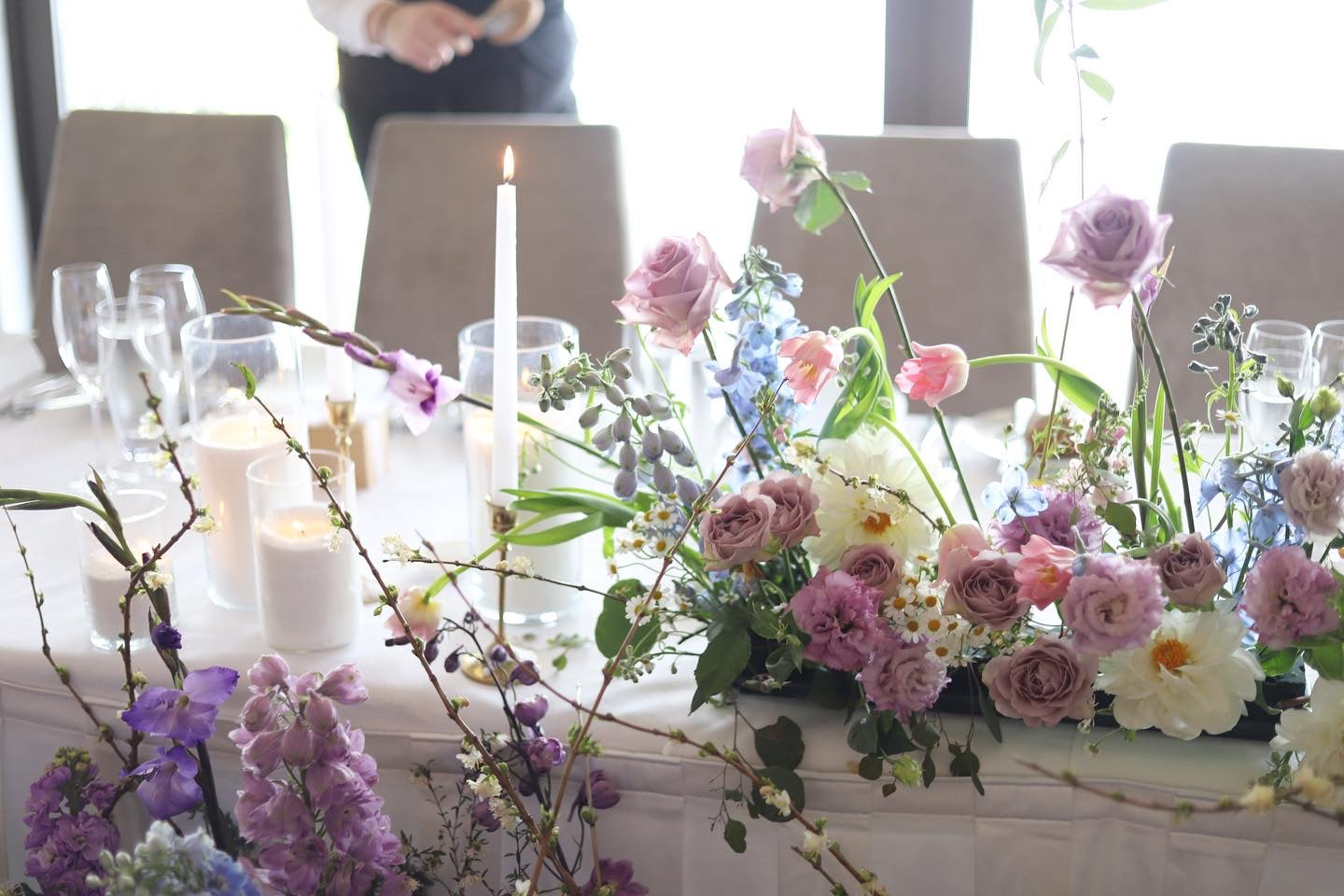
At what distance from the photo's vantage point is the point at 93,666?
0.92 metres

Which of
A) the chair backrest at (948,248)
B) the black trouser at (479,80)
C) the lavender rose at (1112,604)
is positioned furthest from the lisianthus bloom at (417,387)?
the black trouser at (479,80)

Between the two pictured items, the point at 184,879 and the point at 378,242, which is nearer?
the point at 184,879

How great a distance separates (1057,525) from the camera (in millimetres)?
734

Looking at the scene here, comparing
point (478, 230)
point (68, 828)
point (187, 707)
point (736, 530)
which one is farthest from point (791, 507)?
point (478, 230)

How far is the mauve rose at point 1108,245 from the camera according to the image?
2.12 ft

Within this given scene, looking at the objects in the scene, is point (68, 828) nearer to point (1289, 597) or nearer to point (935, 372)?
point (935, 372)

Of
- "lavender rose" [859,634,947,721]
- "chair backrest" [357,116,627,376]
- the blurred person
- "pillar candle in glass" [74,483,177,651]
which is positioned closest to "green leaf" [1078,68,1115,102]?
"lavender rose" [859,634,947,721]

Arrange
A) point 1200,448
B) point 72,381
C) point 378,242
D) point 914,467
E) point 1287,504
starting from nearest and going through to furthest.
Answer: point 1287,504 → point 914,467 → point 1200,448 → point 72,381 → point 378,242

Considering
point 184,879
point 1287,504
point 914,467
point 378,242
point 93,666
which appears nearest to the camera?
point 184,879

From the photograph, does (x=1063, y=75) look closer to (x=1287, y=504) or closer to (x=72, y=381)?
(x=1287, y=504)

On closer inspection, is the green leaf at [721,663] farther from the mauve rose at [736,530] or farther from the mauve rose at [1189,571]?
the mauve rose at [1189,571]

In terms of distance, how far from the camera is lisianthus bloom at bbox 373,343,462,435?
2.52 feet

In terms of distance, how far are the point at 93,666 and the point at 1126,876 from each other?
713 millimetres

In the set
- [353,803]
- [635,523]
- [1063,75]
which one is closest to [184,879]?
[353,803]
